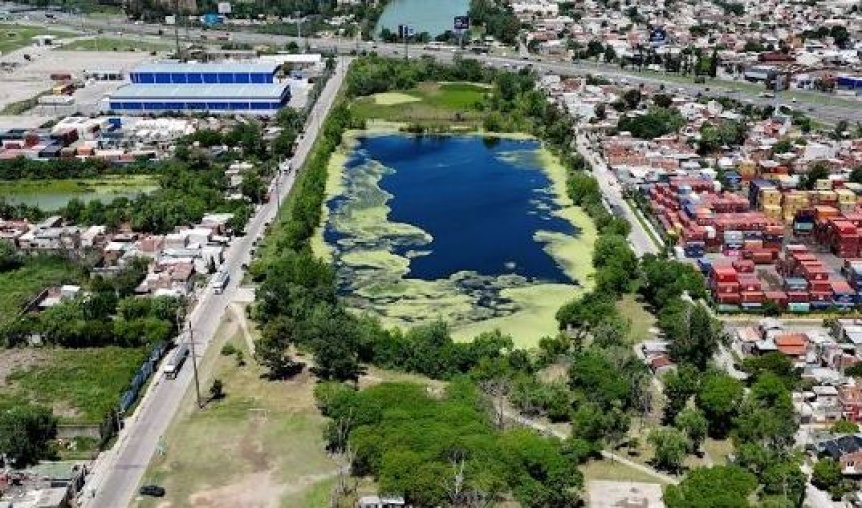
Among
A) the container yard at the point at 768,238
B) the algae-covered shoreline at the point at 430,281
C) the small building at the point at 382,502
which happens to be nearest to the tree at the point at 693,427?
the algae-covered shoreline at the point at 430,281

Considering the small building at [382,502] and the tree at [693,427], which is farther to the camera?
the tree at [693,427]

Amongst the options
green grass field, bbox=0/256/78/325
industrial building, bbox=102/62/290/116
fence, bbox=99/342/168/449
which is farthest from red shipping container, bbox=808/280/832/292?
industrial building, bbox=102/62/290/116

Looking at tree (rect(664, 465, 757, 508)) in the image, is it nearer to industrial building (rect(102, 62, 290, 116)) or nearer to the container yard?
the container yard

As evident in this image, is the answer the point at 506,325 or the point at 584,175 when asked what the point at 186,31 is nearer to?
the point at 584,175

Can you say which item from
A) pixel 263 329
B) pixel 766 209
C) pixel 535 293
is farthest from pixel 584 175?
pixel 263 329

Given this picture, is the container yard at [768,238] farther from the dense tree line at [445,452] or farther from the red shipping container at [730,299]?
the dense tree line at [445,452]

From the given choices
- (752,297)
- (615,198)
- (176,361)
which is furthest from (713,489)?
(615,198)

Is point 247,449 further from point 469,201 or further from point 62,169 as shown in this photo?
point 62,169
